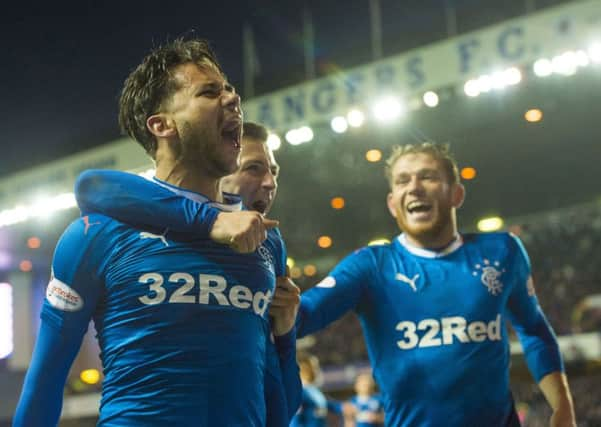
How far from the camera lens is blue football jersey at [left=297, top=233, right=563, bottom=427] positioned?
340 cm

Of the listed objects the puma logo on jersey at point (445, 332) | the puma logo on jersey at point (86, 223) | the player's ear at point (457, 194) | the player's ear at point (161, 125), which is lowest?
the puma logo on jersey at point (445, 332)

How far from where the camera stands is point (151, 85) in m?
2.25

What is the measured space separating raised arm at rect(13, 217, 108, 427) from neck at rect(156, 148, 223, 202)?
0.94 feet

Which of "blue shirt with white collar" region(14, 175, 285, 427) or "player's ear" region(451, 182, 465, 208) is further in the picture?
"player's ear" region(451, 182, 465, 208)

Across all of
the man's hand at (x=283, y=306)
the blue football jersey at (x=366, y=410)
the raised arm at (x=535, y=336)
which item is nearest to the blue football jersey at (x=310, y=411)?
the blue football jersey at (x=366, y=410)

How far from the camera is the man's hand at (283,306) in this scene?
2354 millimetres

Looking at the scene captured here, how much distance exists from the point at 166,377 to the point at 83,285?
0.32 metres

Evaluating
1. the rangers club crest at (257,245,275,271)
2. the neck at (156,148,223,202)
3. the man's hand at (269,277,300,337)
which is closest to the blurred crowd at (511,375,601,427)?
the man's hand at (269,277,300,337)

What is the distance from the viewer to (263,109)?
13.4m

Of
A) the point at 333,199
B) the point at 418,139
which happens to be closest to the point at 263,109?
the point at 418,139

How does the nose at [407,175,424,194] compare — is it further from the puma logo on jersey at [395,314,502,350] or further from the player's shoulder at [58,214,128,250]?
the player's shoulder at [58,214,128,250]

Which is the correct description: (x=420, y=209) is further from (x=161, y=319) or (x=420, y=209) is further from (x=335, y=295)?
(x=161, y=319)

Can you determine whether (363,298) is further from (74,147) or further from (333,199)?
(333,199)

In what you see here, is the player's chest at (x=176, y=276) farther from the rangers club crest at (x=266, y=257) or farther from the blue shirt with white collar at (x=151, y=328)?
the rangers club crest at (x=266, y=257)
